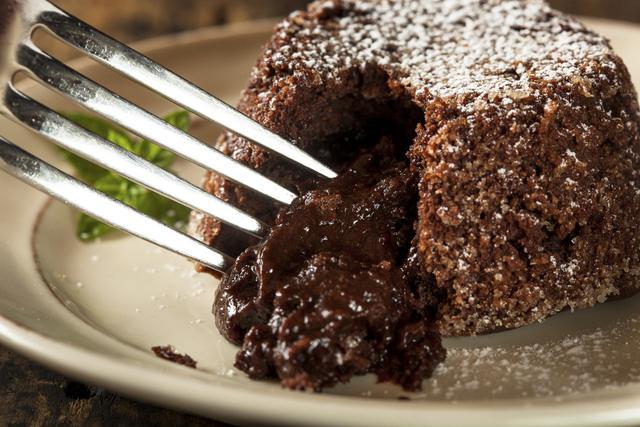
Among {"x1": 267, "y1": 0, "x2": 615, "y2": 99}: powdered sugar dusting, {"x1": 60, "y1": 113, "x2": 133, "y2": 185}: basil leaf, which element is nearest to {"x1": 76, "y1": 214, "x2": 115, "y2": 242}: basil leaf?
{"x1": 60, "y1": 113, "x2": 133, "y2": 185}: basil leaf

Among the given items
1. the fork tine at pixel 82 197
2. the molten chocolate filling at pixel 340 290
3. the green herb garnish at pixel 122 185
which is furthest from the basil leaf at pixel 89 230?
the molten chocolate filling at pixel 340 290

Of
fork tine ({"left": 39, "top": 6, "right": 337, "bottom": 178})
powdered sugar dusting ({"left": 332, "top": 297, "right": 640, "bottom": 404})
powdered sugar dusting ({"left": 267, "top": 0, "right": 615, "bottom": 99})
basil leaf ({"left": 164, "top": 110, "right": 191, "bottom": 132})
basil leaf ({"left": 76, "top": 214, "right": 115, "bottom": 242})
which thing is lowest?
basil leaf ({"left": 76, "top": 214, "right": 115, "bottom": 242})

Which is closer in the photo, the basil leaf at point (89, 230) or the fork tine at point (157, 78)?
the fork tine at point (157, 78)

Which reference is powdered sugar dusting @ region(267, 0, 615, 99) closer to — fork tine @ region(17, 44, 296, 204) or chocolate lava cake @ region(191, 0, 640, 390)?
chocolate lava cake @ region(191, 0, 640, 390)

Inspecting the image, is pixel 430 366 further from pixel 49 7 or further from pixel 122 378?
pixel 49 7

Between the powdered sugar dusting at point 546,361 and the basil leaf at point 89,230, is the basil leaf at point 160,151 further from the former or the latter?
the powdered sugar dusting at point 546,361

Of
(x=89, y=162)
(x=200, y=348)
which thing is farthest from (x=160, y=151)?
(x=200, y=348)
